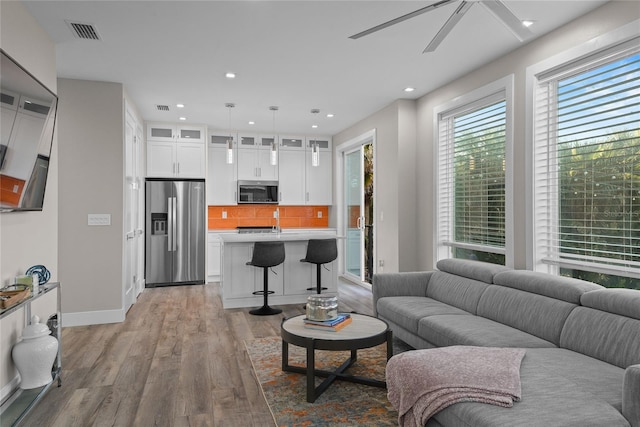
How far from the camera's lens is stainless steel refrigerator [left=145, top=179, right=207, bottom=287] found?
6922 millimetres

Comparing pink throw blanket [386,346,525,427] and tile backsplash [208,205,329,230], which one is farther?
tile backsplash [208,205,329,230]

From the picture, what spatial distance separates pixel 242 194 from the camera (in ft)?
25.4

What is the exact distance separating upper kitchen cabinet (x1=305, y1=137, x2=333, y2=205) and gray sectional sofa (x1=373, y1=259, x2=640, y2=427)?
13.4 ft

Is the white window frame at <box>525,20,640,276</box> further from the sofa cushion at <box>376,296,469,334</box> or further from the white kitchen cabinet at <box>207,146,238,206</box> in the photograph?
the white kitchen cabinet at <box>207,146,238,206</box>

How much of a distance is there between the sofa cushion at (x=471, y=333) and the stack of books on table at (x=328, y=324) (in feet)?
2.17

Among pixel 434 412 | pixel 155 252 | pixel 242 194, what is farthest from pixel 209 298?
pixel 434 412

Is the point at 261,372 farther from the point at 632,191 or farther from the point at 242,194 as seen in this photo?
the point at 242,194

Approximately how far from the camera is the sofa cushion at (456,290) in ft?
12.0

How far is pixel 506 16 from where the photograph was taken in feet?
7.92

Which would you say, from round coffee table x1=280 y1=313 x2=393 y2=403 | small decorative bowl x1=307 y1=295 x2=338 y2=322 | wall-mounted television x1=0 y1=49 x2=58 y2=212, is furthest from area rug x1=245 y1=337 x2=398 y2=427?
wall-mounted television x1=0 y1=49 x2=58 y2=212

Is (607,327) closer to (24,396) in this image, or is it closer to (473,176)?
(473,176)

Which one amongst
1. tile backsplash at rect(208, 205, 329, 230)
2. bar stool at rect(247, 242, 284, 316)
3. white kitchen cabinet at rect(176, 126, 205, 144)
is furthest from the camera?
tile backsplash at rect(208, 205, 329, 230)

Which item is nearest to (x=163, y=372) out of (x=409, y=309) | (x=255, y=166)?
(x=409, y=309)

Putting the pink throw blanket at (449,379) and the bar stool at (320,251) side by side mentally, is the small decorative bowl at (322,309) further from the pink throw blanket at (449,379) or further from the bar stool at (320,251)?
the bar stool at (320,251)
